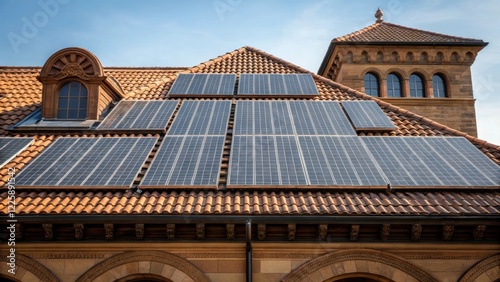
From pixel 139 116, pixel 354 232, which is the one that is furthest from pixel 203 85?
pixel 354 232

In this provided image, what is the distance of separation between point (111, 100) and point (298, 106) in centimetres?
559

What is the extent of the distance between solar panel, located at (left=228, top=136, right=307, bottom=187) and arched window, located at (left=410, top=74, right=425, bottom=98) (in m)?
10.9

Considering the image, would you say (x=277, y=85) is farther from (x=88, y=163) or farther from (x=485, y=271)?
(x=485, y=271)

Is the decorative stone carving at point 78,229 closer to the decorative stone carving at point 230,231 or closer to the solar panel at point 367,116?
the decorative stone carving at point 230,231

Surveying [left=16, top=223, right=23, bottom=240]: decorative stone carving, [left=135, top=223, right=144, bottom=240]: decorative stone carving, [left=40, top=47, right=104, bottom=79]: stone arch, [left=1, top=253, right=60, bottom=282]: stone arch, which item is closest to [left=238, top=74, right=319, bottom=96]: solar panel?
[left=40, top=47, right=104, bottom=79]: stone arch

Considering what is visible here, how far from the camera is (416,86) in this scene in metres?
21.5

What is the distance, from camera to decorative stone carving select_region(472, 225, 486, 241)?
959 centimetres

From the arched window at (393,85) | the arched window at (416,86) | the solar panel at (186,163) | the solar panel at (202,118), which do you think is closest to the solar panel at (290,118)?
the solar panel at (202,118)

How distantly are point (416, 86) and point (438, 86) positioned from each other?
98cm

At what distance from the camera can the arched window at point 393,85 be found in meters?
21.3

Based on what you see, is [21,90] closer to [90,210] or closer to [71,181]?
[71,181]

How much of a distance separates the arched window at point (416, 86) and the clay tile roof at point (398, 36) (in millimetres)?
1578

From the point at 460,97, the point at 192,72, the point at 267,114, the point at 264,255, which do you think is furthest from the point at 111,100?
the point at 460,97

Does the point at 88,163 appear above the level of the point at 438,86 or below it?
below
